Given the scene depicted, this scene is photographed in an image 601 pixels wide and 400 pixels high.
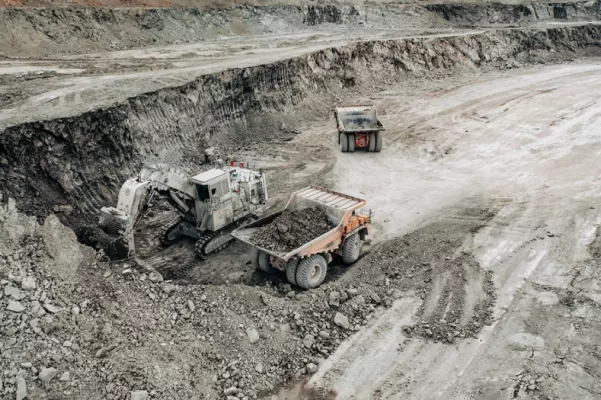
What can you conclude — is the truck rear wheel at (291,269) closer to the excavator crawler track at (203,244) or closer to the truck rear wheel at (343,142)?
the excavator crawler track at (203,244)

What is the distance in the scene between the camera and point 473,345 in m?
9.20

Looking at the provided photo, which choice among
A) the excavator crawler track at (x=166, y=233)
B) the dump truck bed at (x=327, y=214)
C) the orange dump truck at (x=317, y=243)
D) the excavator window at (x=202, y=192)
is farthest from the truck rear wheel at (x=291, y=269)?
the excavator crawler track at (x=166, y=233)

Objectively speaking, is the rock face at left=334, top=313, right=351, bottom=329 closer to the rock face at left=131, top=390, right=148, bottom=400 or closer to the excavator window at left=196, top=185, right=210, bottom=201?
the rock face at left=131, top=390, right=148, bottom=400

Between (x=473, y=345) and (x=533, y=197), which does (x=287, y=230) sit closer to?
(x=473, y=345)

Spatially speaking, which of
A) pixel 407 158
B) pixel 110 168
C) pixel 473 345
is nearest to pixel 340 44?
pixel 407 158

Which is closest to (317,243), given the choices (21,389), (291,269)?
(291,269)

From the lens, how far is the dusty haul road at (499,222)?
855 centimetres

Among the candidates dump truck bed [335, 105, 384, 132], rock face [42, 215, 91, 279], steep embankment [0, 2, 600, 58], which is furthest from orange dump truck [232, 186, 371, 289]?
steep embankment [0, 2, 600, 58]

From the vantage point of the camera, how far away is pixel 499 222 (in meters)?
13.9

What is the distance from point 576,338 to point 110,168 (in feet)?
39.6

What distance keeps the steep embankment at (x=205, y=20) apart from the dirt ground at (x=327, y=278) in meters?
2.73

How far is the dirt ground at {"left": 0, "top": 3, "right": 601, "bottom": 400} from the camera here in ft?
27.0

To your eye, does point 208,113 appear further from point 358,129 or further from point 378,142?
point 378,142

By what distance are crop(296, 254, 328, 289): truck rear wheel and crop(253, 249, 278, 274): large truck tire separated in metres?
0.82
